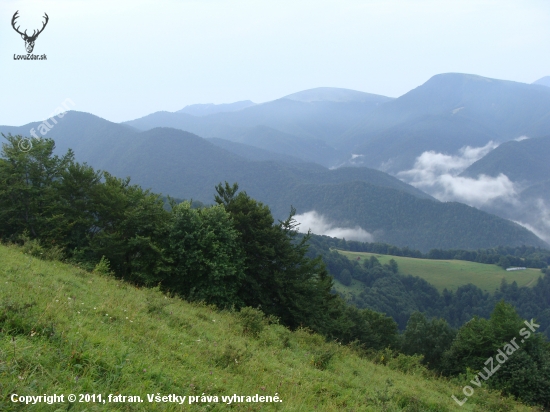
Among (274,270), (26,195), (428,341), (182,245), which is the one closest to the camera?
(182,245)

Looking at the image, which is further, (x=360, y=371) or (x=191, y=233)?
(x=191, y=233)

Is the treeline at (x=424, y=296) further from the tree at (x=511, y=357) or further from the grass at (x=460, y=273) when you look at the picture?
the tree at (x=511, y=357)

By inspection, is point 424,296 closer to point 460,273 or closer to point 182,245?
point 460,273

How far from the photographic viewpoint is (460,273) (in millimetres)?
159500

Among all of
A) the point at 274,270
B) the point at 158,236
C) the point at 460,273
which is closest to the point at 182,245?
the point at 158,236

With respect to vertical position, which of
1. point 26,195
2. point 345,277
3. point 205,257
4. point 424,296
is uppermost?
point 26,195

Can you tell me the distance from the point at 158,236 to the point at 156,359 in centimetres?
1581

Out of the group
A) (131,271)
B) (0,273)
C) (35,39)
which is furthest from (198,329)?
(35,39)

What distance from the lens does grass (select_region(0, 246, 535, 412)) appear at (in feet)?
15.0

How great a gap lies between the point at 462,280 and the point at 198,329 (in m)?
169

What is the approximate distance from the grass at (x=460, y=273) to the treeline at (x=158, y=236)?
14388 cm

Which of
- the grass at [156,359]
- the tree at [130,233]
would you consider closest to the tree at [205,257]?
the tree at [130,233]

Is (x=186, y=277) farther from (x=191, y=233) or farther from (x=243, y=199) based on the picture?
(x=243, y=199)

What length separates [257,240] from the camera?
76.9 ft
